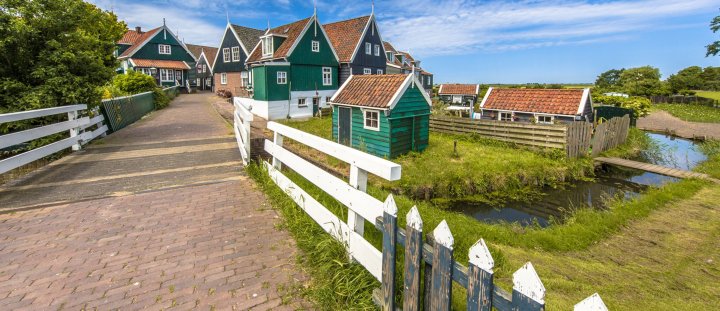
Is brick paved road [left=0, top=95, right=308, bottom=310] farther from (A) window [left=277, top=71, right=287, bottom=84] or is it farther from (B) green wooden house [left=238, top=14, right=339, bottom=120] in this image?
(A) window [left=277, top=71, right=287, bottom=84]

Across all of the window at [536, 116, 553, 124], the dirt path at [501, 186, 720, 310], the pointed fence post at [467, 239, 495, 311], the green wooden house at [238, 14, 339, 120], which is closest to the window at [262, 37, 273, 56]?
the green wooden house at [238, 14, 339, 120]

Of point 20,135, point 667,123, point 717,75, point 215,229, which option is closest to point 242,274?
point 215,229

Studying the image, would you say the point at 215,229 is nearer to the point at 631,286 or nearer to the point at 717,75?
the point at 631,286

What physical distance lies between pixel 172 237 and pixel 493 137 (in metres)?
17.1

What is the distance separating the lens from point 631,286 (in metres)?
4.93

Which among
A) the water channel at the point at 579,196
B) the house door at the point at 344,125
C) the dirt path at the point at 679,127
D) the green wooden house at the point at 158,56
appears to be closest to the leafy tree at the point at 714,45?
the dirt path at the point at 679,127

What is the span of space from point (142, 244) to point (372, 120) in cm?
1132

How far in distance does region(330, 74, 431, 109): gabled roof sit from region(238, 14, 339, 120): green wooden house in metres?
9.14

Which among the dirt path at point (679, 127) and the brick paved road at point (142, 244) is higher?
the dirt path at point (679, 127)

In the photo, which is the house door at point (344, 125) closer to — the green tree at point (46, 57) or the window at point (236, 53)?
the green tree at point (46, 57)

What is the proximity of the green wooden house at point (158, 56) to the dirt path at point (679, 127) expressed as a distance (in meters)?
49.2

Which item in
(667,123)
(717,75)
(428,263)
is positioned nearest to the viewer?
(428,263)

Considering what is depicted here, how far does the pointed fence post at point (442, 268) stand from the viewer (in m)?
2.08

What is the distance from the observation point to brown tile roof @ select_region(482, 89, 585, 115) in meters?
18.2
